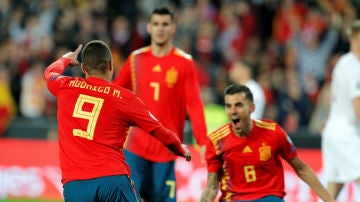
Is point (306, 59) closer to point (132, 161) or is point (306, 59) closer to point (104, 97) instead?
point (132, 161)

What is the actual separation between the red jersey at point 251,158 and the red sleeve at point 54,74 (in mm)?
1537

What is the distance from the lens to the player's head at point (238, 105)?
791 centimetres

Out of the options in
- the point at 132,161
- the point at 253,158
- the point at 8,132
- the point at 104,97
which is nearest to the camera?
the point at 104,97

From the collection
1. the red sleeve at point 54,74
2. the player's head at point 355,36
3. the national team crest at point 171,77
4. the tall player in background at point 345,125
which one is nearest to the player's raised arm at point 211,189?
the national team crest at point 171,77

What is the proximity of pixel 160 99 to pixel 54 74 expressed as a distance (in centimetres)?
204

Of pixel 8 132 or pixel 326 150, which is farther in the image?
pixel 8 132

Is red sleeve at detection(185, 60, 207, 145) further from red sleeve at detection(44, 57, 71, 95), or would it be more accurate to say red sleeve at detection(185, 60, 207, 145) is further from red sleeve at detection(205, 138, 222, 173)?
red sleeve at detection(44, 57, 71, 95)

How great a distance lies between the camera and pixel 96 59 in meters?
7.06

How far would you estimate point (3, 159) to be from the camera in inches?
579

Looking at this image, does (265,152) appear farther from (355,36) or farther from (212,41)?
(212,41)

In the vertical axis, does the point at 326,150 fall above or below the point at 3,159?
above

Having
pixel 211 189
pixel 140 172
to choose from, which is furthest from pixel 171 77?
pixel 211 189

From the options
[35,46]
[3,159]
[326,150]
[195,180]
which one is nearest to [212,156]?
[326,150]

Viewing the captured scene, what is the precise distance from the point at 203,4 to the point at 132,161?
31.0 feet
